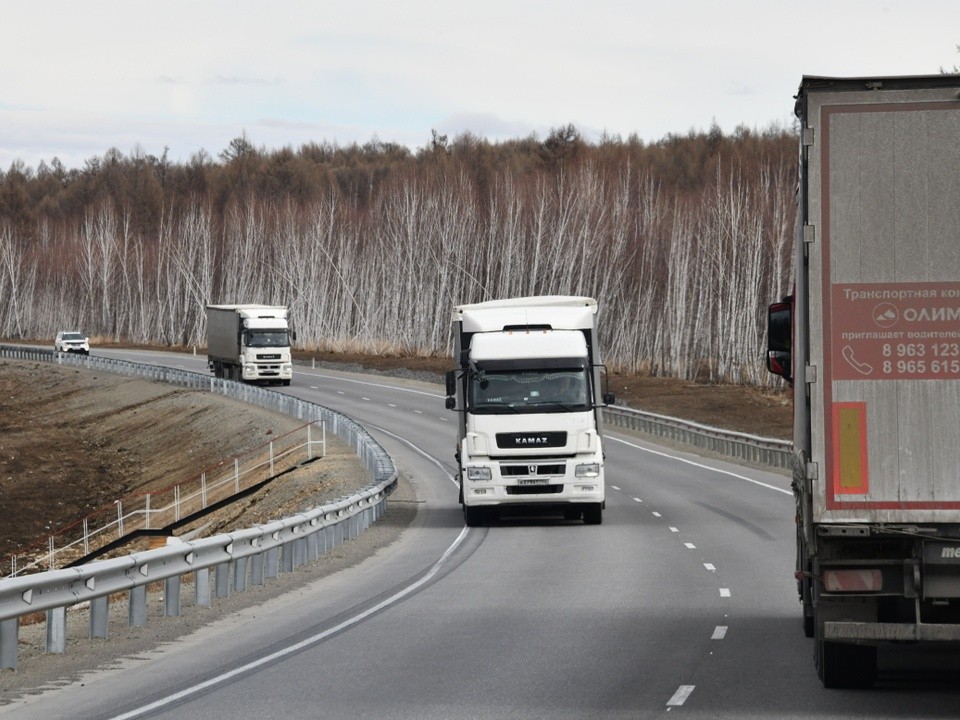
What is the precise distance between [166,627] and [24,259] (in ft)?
535

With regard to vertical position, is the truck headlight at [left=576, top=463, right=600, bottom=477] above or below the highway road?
above

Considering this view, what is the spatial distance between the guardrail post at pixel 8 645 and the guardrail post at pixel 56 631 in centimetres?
92

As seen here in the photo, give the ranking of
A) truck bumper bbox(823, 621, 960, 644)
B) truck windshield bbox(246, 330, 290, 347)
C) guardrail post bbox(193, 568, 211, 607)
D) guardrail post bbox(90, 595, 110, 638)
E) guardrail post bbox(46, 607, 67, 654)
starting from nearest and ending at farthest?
1. truck bumper bbox(823, 621, 960, 644)
2. guardrail post bbox(46, 607, 67, 654)
3. guardrail post bbox(90, 595, 110, 638)
4. guardrail post bbox(193, 568, 211, 607)
5. truck windshield bbox(246, 330, 290, 347)

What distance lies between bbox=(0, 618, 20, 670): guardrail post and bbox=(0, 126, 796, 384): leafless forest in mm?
70380

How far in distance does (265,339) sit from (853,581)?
64.6 metres

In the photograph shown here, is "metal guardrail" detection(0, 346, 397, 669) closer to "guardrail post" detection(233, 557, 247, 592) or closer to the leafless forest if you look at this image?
"guardrail post" detection(233, 557, 247, 592)

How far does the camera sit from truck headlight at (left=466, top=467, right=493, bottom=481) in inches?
1073

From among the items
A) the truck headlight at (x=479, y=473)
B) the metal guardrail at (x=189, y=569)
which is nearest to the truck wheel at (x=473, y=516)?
the truck headlight at (x=479, y=473)

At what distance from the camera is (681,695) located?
1139cm

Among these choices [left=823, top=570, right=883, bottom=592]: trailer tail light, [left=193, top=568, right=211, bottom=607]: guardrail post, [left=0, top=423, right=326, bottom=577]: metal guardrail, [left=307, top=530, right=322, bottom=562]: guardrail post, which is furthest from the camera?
[left=0, top=423, right=326, bottom=577]: metal guardrail

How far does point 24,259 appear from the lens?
17200 centimetres

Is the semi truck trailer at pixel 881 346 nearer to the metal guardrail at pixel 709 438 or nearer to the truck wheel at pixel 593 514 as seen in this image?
the truck wheel at pixel 593 514

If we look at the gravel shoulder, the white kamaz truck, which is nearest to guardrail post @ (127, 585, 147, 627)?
the gravel shoulder

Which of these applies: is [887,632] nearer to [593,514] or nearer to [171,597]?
[171,597]
